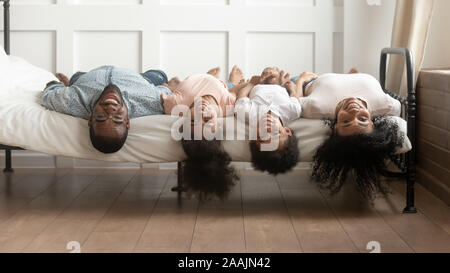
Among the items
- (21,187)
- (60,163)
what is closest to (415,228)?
(21,187)

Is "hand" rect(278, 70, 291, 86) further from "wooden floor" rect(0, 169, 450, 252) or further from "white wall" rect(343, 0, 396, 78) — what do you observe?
"white wall" rect(343, 0, 396, 78)

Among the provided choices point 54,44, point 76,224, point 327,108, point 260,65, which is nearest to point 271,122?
point 327,108

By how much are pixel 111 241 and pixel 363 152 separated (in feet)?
3.05

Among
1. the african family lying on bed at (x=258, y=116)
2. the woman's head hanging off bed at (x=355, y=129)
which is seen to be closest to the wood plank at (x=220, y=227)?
the african family lying on bed at (x=258, y=116)

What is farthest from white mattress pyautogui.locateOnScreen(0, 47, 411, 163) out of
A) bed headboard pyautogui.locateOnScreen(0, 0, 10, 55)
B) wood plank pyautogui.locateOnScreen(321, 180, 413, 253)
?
bed headboard pyautogui.locateOnScreen(0, 0, 10, 55)

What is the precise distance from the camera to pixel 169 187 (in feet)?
9.91

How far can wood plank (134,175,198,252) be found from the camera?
81.3 inches

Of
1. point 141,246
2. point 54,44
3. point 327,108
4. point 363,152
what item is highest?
point 54,44

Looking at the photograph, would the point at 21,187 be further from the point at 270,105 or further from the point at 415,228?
the point at 415,228

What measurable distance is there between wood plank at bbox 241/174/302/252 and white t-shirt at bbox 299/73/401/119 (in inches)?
15.9

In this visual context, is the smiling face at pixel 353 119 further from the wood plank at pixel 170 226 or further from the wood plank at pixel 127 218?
the wood plank at pixel 127 218

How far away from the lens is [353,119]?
7.59ft

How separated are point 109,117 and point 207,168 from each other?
389 millimetres
